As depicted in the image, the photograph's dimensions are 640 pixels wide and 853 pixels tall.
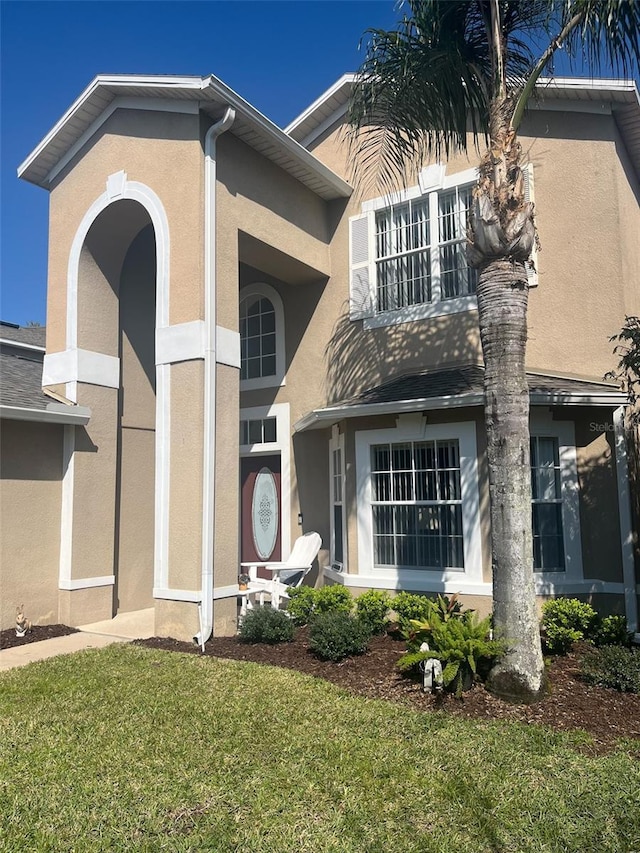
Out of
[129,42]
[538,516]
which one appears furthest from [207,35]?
[538,516]

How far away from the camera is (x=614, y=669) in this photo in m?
6.00

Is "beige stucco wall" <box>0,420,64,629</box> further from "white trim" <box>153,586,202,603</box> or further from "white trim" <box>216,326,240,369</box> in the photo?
"white trim" <box>216,326,240,369</box>

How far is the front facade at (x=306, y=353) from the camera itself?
830cm

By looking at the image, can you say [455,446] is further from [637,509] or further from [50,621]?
[50,621]

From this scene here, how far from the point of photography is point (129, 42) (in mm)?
9688

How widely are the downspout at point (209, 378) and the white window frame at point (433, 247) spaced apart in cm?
320

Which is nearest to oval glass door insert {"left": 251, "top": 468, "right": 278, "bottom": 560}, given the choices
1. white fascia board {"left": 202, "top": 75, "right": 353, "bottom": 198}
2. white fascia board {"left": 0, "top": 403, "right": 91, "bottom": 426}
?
white fascia board {"left": 0, "top": 403, "right": 91, "bottom": 426}

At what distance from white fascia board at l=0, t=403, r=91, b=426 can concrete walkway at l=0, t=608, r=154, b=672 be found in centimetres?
305

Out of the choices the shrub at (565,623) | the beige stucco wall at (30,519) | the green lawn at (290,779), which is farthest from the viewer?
the beige stucco wall at (30,519)

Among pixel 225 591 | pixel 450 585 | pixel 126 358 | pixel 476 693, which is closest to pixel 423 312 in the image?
pixel 450 585

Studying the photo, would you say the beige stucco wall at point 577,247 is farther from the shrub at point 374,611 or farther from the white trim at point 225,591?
the white trim at point 225,591

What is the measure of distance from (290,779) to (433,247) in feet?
27.0

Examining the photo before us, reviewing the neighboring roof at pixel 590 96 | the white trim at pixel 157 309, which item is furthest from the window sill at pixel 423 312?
the white trim at pixel 157 309

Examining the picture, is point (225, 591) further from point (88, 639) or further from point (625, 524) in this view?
point (625, 524)
